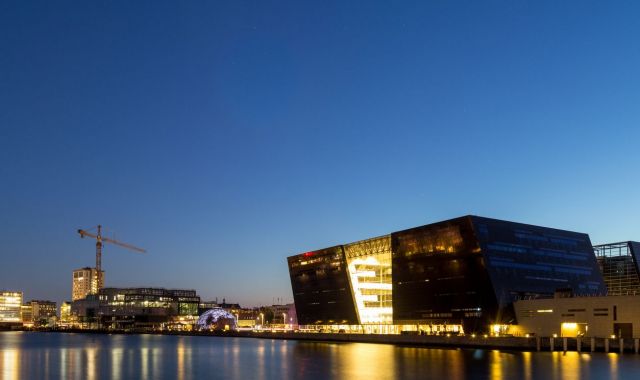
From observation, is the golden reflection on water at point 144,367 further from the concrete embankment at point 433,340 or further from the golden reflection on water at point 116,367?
the concrete embankment at point 433,340

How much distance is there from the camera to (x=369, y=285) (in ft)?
486

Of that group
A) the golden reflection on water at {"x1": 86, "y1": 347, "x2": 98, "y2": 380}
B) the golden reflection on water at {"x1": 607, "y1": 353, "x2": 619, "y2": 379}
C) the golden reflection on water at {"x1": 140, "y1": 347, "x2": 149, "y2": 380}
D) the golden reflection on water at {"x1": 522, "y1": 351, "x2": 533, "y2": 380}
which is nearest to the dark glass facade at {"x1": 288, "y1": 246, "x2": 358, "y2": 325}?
the golden reflection on water at {"x1": 140, "y1": 347, "x2": 149, "y2": 380}

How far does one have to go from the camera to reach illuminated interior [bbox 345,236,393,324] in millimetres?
146250

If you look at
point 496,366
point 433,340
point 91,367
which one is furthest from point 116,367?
point 433,340

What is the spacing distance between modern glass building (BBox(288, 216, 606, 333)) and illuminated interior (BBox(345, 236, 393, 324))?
22cm

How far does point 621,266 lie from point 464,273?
5017 cm

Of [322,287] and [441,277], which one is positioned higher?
[441,277]

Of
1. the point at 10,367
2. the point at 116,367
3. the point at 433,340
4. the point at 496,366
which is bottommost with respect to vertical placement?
the point at 433,340

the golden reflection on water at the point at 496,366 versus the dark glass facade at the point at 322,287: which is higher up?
the dark glass facade at the point at 322,287

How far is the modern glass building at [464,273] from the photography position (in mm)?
111062

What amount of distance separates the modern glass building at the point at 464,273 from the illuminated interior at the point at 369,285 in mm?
221

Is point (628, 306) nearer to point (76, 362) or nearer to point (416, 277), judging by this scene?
point (416, 277)

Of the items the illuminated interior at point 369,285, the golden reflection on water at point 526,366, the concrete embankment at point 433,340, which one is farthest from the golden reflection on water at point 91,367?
the illuminated interior at point 369,285

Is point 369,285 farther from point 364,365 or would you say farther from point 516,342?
point 364,365
